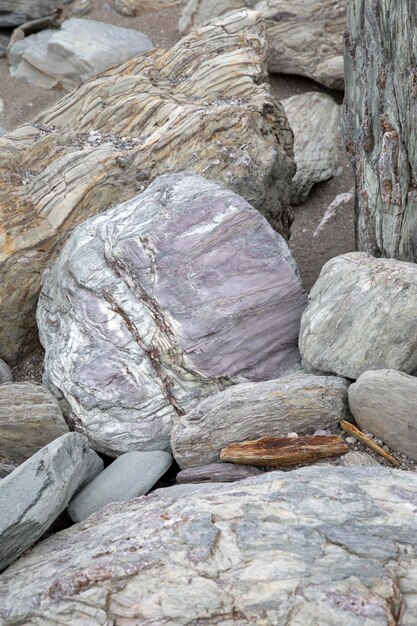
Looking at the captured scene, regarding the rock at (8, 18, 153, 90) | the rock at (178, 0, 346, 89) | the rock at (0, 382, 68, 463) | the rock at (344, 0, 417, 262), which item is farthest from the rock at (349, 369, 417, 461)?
the rock at (8, 18, 153, 90)

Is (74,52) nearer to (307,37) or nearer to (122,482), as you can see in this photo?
(307,37)

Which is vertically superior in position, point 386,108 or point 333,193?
point 386,108

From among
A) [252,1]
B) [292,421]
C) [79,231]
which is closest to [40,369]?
[79,231]

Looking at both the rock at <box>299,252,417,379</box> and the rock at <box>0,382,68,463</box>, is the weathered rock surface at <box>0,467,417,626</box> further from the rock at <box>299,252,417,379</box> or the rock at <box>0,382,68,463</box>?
the rock at <box>0,382,68,463</box>

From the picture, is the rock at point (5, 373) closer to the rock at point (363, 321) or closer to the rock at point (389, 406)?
the rock at point (363, 321)

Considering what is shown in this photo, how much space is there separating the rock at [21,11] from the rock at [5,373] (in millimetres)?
8599

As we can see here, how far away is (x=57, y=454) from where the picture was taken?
15.8ft

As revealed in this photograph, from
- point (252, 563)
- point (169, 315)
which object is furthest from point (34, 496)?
point (169, 315)

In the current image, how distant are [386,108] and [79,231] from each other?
2.54 meters

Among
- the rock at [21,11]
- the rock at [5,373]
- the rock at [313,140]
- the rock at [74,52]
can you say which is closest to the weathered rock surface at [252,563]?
the rock at [5,373]

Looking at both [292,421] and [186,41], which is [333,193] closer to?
[186,41]

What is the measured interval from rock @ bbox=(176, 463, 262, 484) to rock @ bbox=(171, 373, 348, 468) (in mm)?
101

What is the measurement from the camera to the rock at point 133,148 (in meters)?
6.82

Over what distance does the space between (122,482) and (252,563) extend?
66.3 inches
